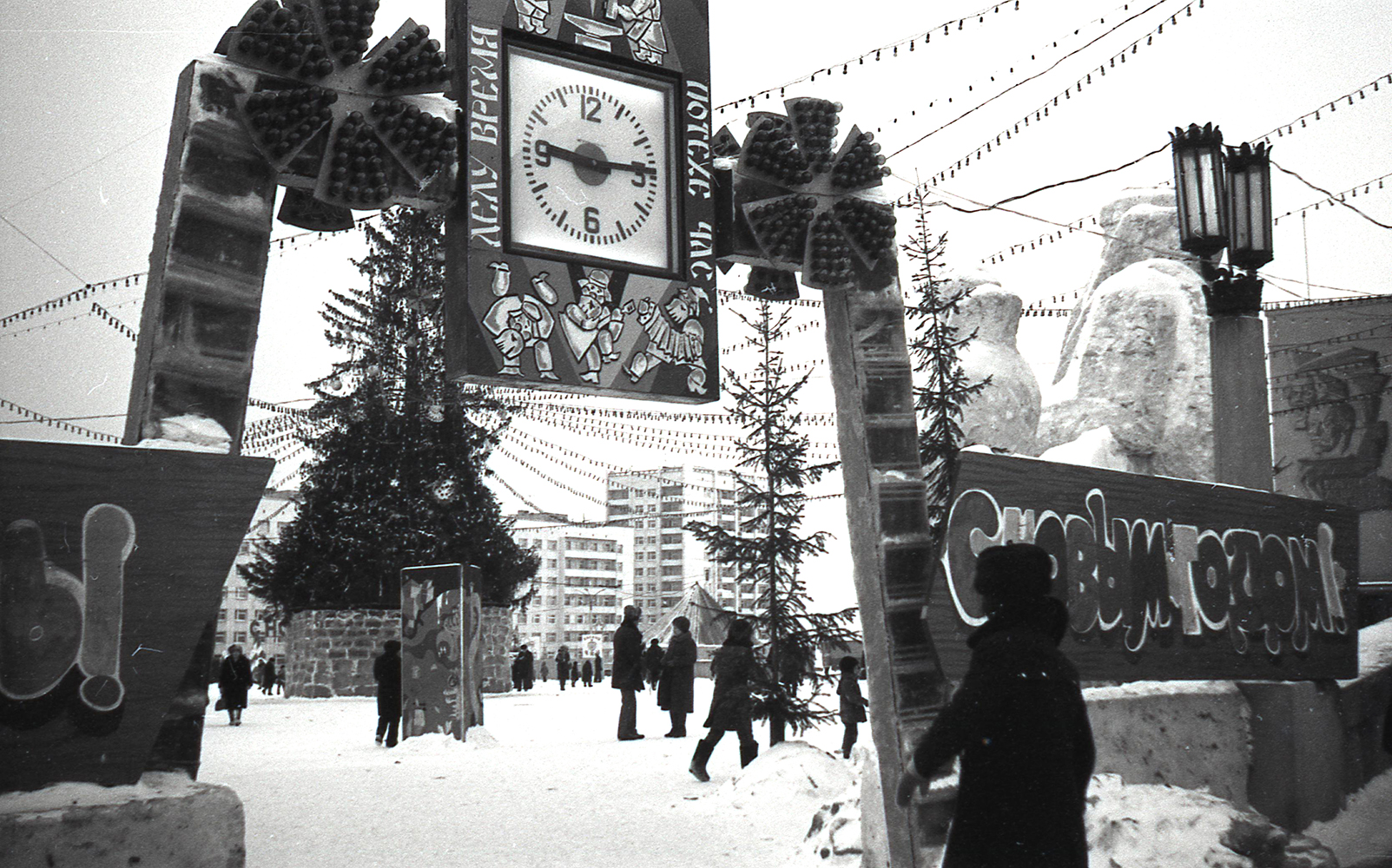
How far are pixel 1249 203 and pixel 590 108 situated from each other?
5.74 metres

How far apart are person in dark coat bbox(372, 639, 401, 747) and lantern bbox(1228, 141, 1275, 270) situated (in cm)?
1109

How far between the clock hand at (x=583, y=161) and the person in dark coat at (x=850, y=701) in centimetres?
821

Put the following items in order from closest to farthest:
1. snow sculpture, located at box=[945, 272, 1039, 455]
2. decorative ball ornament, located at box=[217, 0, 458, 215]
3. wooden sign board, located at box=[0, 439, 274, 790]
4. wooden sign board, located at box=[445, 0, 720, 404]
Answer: wooden sign board, located at box=[0, 439, 274, 790] → decorative ball ornament, located at box=[217, 0, 458, 215] → wooden sign board, located at box=[445, 0, 720, 404] → snow sculpture, located at box=[945, 272, 1039, 455]

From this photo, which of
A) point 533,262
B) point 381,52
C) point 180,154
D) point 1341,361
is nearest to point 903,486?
point 533,262

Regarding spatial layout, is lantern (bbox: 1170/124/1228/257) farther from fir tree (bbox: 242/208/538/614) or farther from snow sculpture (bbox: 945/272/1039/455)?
fir tree (bbox: 242/208/538/614)

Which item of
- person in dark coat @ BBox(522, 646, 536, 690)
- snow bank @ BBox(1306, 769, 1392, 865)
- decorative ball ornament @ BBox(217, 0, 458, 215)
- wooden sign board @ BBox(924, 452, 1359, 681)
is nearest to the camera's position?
decorative ball ornament @ BBox(217, 0, 458, 215)

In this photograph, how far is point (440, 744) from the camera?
14930 mm

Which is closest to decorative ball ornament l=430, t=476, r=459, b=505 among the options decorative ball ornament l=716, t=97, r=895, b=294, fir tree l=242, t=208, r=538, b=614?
fir tree l=242, t=208, r=538, b=614

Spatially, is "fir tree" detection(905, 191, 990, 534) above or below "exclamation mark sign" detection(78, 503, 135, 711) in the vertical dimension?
above

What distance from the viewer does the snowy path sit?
28.0 ft

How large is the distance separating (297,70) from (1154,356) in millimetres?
28651

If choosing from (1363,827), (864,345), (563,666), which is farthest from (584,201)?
(563,666)

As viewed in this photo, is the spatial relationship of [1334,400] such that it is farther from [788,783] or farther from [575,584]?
[575,584]

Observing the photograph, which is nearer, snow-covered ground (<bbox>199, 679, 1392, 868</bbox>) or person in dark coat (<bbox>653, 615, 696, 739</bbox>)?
snow-covered ground (<bbox>199, 679, 1392, 868</bbox>)
